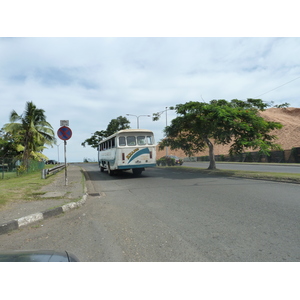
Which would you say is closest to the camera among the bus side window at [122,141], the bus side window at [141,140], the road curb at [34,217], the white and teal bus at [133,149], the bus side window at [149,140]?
the road curb at [34,217]

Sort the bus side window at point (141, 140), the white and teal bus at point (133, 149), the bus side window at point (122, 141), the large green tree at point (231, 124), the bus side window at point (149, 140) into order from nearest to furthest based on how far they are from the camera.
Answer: the large green tree at point (231, 124), the white and teal bus at point (133, 149), the bus side window at point (122, 141), the bus side window at point (141, 140), the bus side window at point (149, 140)

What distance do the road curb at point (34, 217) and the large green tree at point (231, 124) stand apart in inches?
421

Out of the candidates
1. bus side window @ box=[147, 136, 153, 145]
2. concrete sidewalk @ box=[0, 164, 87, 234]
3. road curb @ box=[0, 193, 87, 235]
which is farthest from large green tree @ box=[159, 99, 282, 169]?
road curb @ box=[0, 193, 87, 235]

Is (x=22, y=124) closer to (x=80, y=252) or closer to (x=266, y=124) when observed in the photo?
(x=266, y=124)

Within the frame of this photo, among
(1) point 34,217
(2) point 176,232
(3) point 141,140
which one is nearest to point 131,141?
(3) point 141,140

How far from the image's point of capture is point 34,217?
235 inches

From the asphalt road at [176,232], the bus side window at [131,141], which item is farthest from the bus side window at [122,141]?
the asphalt road at [176,232]

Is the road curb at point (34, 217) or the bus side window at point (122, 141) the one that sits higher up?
the bus side window at point (122, 141)

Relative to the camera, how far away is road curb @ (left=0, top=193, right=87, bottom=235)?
205 inches

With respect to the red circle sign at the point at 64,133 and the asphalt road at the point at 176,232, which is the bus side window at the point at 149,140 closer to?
the red circle sign at the point at 64,133

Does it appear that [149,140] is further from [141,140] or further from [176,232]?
[176,232]

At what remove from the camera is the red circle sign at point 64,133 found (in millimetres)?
A: 11547

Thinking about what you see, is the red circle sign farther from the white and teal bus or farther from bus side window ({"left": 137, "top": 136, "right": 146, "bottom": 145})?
bus side window ({"left": 137, "top": 136, "right": 146, "bottom": 145})

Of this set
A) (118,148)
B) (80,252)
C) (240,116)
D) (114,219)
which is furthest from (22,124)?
(80,252)
